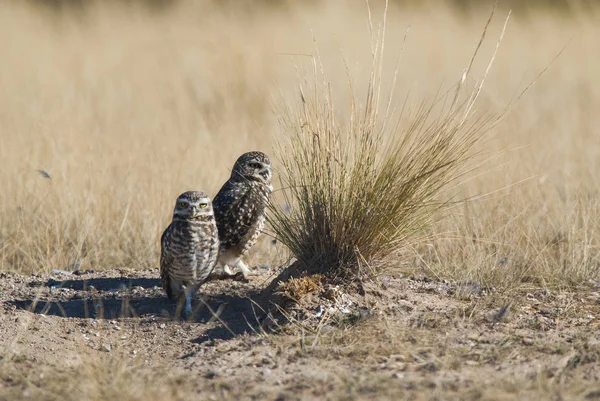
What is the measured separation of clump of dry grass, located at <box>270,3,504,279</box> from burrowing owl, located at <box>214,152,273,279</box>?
63 cm

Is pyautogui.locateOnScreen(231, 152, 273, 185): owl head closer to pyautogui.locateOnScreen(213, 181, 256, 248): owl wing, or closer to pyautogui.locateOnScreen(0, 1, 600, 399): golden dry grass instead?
pyautogui.locateOnScreen(213, 181, 256, 248): owl wing

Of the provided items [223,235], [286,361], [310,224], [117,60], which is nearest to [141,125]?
[117,60]

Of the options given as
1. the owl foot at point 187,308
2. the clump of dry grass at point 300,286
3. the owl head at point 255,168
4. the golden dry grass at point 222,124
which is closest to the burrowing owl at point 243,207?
the owl head at point 255,168

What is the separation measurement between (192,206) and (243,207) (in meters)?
0.68

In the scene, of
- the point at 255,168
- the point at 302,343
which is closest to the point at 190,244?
the point at 255,168

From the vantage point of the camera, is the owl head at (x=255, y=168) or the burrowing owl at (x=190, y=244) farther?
the owl head at (x=255, y=168)

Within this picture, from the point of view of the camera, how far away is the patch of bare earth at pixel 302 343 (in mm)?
3789

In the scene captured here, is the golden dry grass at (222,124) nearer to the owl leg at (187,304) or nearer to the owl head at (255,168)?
the owl head at (255,168)

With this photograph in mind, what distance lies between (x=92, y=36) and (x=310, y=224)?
454 inches

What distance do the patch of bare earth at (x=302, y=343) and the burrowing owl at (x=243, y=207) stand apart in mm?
258

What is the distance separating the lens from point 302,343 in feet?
14.4

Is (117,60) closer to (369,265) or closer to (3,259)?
(3,259)

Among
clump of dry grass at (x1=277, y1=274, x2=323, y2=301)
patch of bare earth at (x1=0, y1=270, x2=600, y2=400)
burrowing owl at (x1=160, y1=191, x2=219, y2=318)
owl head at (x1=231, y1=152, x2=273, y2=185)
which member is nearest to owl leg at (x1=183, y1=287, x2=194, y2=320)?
burrowing owl at (x1=160, y1=191, x2=219, y2=318)

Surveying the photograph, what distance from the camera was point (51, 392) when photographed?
379cm
